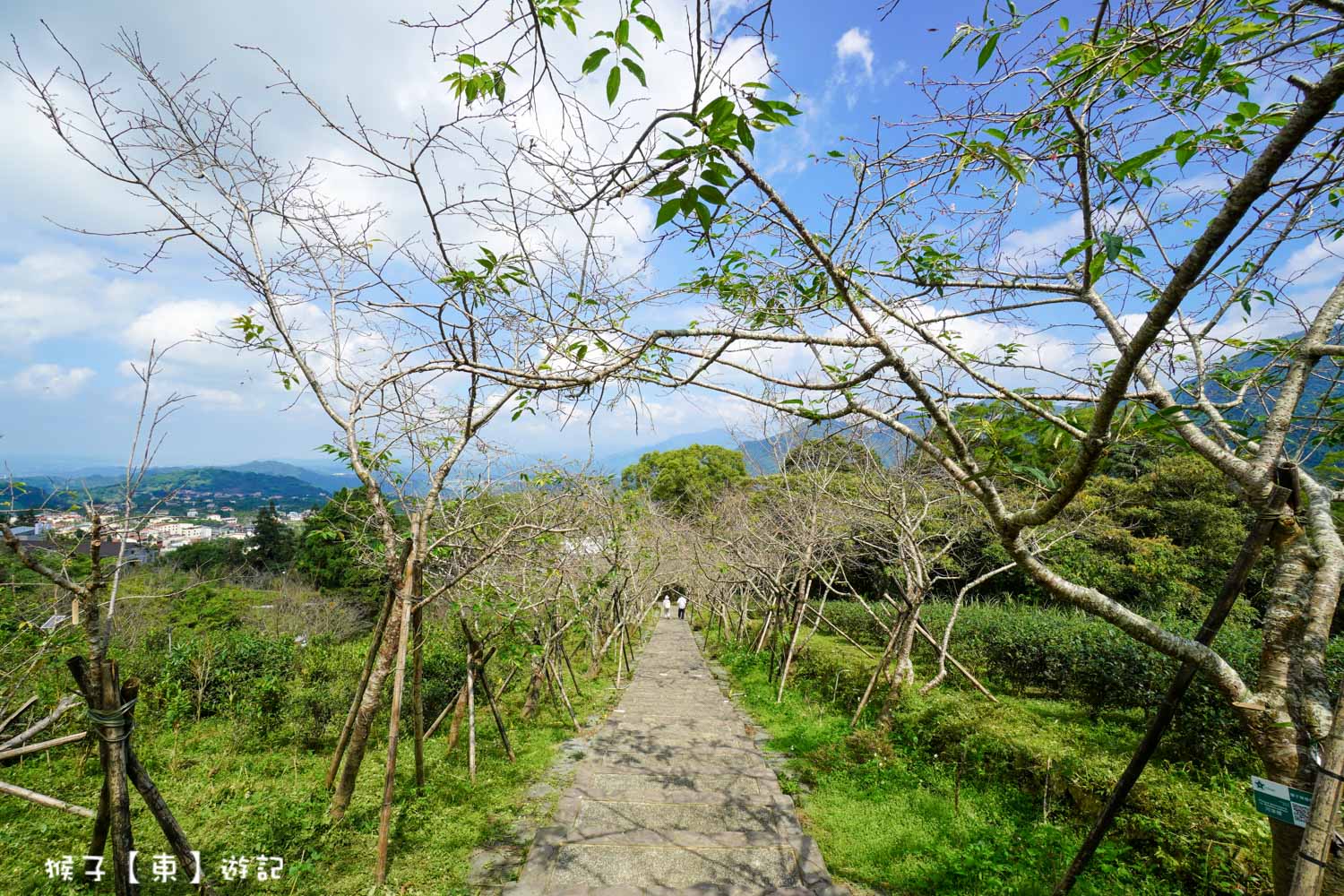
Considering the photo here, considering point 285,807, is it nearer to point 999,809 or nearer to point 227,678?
point 227,678

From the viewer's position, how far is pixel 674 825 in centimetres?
434

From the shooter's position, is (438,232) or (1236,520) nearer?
(438,232)

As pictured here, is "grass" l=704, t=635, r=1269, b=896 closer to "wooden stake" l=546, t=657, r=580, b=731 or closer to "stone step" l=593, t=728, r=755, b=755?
"stone step" l=593, t=728, r=755, b=755

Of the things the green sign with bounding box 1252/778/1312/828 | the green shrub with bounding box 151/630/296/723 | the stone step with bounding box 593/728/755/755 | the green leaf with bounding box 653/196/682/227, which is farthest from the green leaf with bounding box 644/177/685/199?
the green shrub with bounding box 151/630/296/723

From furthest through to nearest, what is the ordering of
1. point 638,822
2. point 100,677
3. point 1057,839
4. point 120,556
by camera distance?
point 638,822 → point 1057,839 → point 120,556 → point 100,677

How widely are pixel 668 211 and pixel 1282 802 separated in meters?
2.54

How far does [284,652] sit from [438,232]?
8.27m

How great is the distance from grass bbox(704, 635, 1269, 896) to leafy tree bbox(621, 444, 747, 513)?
738 inches

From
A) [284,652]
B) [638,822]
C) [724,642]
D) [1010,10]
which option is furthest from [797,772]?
[724,642]

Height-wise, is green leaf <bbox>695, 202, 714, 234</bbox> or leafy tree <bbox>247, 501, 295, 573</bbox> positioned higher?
green leaf <bbox>695, 202, 714, 234</bbox>

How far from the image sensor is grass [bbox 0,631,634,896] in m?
3.45

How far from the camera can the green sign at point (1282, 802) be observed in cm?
171

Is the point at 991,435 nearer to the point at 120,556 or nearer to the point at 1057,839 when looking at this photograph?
→ the point at 1057,839

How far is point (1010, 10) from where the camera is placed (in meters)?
1.91
